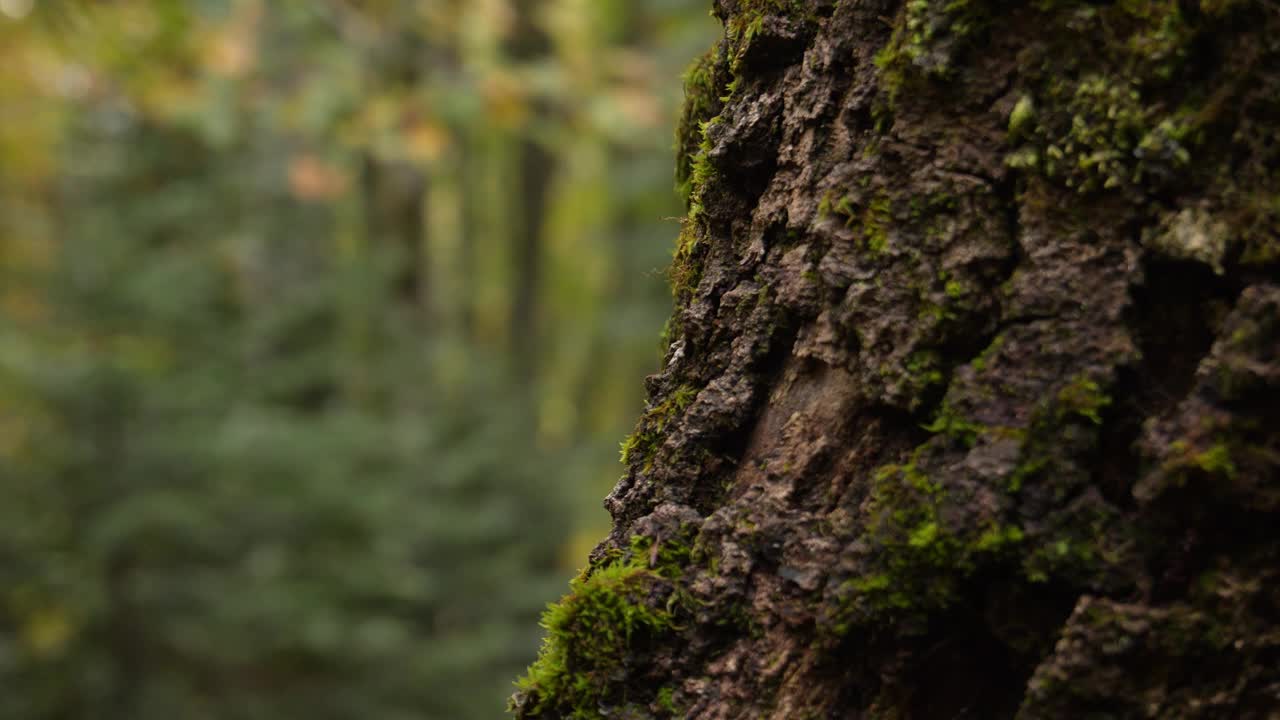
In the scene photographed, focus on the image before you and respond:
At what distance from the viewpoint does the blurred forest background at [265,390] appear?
6801 millimetres

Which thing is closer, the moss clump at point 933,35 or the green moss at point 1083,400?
the green moss at point 1083,400

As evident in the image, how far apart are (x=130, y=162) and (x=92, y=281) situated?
149 inches

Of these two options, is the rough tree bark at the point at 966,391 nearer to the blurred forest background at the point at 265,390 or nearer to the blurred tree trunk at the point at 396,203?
the blurred forest background at the point at 265,390

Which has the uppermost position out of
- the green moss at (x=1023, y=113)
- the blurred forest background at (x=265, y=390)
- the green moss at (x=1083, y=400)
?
the blurred forest background at (x=265, y=390)

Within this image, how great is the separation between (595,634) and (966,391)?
0.52 meters

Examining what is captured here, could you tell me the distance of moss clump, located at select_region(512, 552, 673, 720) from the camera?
1322mm

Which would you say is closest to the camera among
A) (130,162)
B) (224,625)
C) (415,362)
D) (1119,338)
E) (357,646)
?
(1119,338)

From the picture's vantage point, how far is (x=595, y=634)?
1342mm

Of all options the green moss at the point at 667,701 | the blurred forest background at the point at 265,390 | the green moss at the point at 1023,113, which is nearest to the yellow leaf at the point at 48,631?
the blurred forest background at the point at 265,390

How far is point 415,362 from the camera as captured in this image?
43.1 ft

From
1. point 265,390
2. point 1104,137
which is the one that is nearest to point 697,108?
point 1104,137

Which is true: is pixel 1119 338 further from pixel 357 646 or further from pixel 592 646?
pixel 357 646

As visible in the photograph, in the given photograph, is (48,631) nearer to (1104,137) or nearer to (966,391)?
(966,391)

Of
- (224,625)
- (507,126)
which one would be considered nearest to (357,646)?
(224,625)
